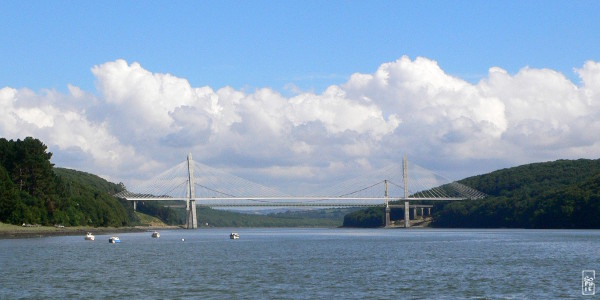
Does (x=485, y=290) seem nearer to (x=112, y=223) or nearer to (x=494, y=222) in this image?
(x=112, y=223)

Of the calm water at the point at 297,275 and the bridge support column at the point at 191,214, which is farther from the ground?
the bridge support column at the point at 191,214

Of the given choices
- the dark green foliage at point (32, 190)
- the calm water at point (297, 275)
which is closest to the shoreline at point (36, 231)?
the dark green foliage at point (32, 190)

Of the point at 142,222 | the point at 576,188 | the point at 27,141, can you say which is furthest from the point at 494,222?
the point at 27,141

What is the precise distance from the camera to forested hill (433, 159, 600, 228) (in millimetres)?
141375

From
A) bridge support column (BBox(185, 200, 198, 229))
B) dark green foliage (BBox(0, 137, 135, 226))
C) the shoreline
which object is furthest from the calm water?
bridge support column (BBox(185, 200, 198, 229))

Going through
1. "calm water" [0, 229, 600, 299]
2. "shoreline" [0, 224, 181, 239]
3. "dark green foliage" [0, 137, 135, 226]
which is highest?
"dark green foliage" [0, 137, 135, 226]

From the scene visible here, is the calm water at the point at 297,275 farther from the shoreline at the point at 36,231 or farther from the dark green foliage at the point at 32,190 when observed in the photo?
the dark green foliage at the point at 32,190

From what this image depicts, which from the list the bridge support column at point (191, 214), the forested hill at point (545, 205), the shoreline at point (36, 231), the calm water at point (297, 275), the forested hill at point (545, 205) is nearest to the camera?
the calm water at point (297, 275)

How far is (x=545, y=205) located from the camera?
6156 inches

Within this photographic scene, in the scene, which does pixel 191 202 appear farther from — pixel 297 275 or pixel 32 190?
pixel 297 275

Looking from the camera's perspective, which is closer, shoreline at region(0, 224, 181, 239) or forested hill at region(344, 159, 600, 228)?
shoreline at region(0, 224, 181, 239)

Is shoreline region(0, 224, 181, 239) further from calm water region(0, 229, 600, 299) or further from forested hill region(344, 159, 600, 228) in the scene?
forested hill region(344, 159, 600, 228)

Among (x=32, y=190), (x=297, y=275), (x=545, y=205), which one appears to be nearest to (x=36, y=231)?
(x=32, y=190)

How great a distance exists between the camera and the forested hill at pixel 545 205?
141 metres
